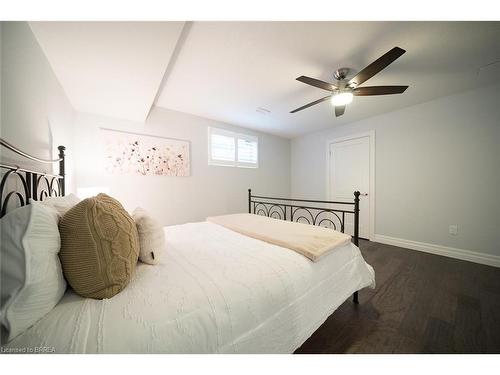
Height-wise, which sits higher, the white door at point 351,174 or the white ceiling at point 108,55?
the white ceiling at point 108,55

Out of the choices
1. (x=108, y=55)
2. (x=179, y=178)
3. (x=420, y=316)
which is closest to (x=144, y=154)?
(x=179, y=178)

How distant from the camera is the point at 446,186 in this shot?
2531mm

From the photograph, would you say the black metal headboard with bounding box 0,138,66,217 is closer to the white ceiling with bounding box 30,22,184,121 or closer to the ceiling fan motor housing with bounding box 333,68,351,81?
the white ceiling with bounding box 30,22,184,121

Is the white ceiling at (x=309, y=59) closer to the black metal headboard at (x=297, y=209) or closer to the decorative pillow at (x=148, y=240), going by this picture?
the black metal headboard at (x=297, y=209)

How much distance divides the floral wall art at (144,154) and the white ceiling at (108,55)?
1.95 ft

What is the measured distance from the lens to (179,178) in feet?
9.55

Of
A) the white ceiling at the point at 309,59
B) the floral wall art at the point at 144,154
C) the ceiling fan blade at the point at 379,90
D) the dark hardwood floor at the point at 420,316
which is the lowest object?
the dark hardwood floor at the point at 420,316

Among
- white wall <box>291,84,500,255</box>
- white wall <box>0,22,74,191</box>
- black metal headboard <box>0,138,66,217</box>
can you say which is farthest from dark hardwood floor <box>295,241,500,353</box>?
white wall <box>0,22,74,191</box>

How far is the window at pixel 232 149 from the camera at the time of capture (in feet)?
10.8

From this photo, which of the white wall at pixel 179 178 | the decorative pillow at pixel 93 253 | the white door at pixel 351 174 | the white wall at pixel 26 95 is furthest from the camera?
the white door at pixel 351 174

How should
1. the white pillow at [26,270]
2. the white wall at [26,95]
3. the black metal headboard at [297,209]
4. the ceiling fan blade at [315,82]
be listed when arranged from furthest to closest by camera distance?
the black metal headboard at [297,209], the ceiling fan blade at [315,82], the white wall at [26,95], the white pillow at [26,270]

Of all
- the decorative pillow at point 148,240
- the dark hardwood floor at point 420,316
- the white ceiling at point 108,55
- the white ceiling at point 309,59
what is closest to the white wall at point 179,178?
the white ceiling at point 309,59
